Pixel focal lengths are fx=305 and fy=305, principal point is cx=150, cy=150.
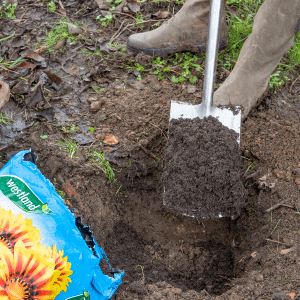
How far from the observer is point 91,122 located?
2330 mm

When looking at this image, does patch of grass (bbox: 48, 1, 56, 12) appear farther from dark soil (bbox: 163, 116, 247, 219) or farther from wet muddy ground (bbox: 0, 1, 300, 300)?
dark soil (bbox: 163, 116, 247, 219)

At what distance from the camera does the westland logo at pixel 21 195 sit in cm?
142

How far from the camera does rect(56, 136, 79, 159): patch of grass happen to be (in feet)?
6.82

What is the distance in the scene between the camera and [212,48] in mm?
1890

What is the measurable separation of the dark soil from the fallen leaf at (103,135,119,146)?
49 cm

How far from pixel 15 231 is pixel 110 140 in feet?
3.35

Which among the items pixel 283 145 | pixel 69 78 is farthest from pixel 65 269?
pixel 69 78

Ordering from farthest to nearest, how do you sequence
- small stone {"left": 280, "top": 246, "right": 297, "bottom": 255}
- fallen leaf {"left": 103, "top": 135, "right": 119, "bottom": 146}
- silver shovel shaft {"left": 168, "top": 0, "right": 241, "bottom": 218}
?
fallen leaf {"left": 103, "top": 135, "right": 119, "bottom": 146}
silver shovel shaft {"left": 168, "top": 0, "right": 241, "bottom": 218}
small stone {"left": 280, "top": 246, "right": 297, "bottom": 255}

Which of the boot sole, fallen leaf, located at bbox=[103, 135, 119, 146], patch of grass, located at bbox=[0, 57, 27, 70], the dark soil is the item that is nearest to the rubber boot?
the dark soil

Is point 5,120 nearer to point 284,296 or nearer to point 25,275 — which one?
point 25,275

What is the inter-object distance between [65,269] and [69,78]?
178cm

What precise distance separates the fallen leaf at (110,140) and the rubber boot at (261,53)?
750 millimetres

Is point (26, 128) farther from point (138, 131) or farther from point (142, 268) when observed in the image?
point (142, 268)

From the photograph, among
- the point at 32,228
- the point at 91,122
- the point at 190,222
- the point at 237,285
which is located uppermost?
the point at 32,228
